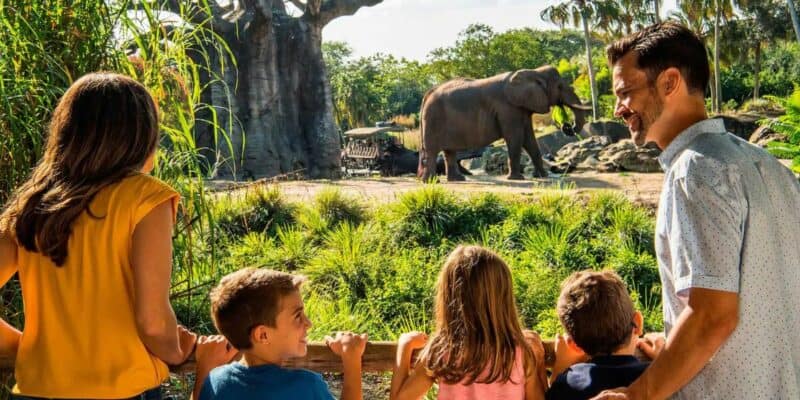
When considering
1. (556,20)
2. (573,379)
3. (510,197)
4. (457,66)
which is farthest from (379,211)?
(457,66)

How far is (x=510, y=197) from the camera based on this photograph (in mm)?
10492

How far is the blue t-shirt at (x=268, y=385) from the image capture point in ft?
6.62

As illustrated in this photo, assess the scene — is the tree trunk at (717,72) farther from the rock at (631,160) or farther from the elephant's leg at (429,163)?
the elephant's leg at (429,163)

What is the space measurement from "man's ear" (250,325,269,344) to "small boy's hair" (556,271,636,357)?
666 mm

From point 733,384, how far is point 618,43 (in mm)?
697

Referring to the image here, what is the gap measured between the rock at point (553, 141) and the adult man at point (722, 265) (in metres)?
24.0

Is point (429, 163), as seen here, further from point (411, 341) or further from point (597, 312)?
point (597, 312)

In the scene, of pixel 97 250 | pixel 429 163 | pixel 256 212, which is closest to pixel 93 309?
pixel 97 250

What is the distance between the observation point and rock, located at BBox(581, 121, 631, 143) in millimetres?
24703

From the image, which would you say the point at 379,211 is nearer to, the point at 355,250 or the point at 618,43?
the point at 355,250

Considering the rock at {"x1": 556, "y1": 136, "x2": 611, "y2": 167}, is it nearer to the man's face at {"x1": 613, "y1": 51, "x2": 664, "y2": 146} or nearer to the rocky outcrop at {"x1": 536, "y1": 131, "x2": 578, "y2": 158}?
the rocky outcrop at {"x1": 536, "y1": 131, "x2": 578, "y2": 158}

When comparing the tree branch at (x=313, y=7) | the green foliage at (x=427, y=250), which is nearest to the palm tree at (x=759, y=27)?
the tree branch at (x=313, y=7)

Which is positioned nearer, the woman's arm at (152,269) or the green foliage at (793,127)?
the woman's arm at (152,269)

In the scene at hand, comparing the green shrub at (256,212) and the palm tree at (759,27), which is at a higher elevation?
the palm tree at (759,27)
